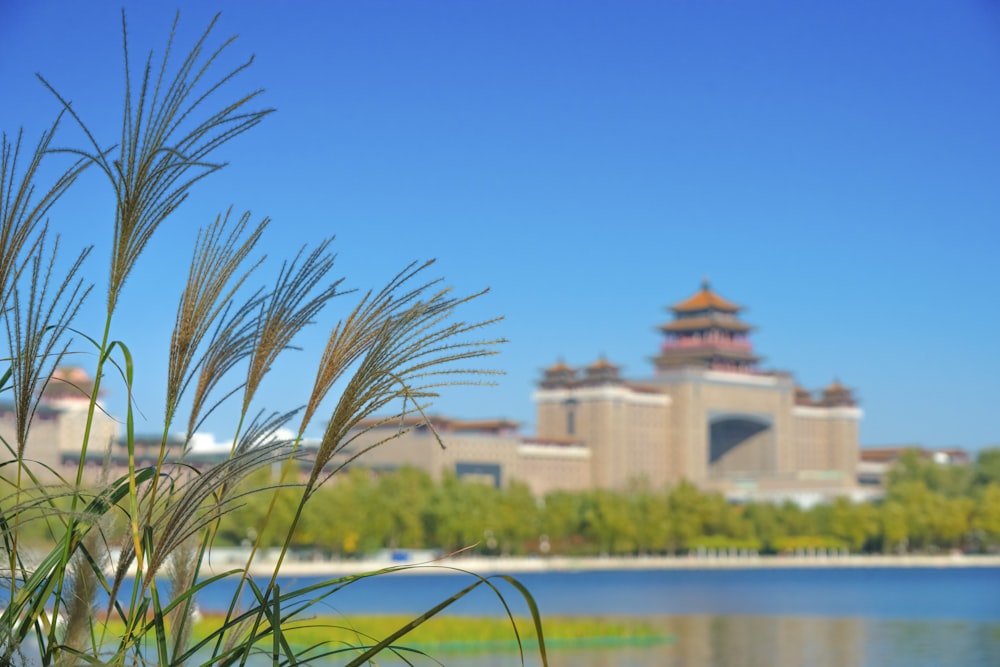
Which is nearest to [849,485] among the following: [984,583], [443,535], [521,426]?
[521,426]

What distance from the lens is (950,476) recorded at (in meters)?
47.3

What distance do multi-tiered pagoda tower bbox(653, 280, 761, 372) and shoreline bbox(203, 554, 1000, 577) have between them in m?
9.72

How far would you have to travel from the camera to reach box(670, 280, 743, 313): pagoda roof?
48.2 meters

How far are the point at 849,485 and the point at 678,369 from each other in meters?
6.54

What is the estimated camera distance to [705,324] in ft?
156

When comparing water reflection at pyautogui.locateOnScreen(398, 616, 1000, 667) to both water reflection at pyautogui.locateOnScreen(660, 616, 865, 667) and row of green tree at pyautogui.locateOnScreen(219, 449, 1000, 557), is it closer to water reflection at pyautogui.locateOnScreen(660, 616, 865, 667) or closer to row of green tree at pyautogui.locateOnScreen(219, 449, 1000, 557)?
water reflection at pyautogui.locateOnScreen(660, 616, 865, 667)

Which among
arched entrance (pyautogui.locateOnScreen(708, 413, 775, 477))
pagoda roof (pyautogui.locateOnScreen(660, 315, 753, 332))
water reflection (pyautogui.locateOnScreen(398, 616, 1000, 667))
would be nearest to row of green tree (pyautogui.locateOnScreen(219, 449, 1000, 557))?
arched entrance (pyautogui.locateOnScreen(708, 413, 775, 477))

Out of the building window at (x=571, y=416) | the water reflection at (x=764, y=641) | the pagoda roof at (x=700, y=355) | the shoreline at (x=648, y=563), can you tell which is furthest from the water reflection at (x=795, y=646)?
the pagoda roof at (x=700, y=355)

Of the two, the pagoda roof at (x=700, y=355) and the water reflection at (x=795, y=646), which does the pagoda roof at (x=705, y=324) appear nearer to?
the pagoda roof at (x=700, y=355)

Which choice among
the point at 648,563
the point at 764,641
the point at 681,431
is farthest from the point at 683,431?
the point at 764,641

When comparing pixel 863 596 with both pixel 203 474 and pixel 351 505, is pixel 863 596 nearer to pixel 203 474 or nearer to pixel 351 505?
pixel 351 505

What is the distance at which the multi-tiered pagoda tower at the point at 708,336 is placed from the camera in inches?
1853

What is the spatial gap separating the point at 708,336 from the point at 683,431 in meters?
4.43

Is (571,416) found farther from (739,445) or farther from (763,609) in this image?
(763,609)
